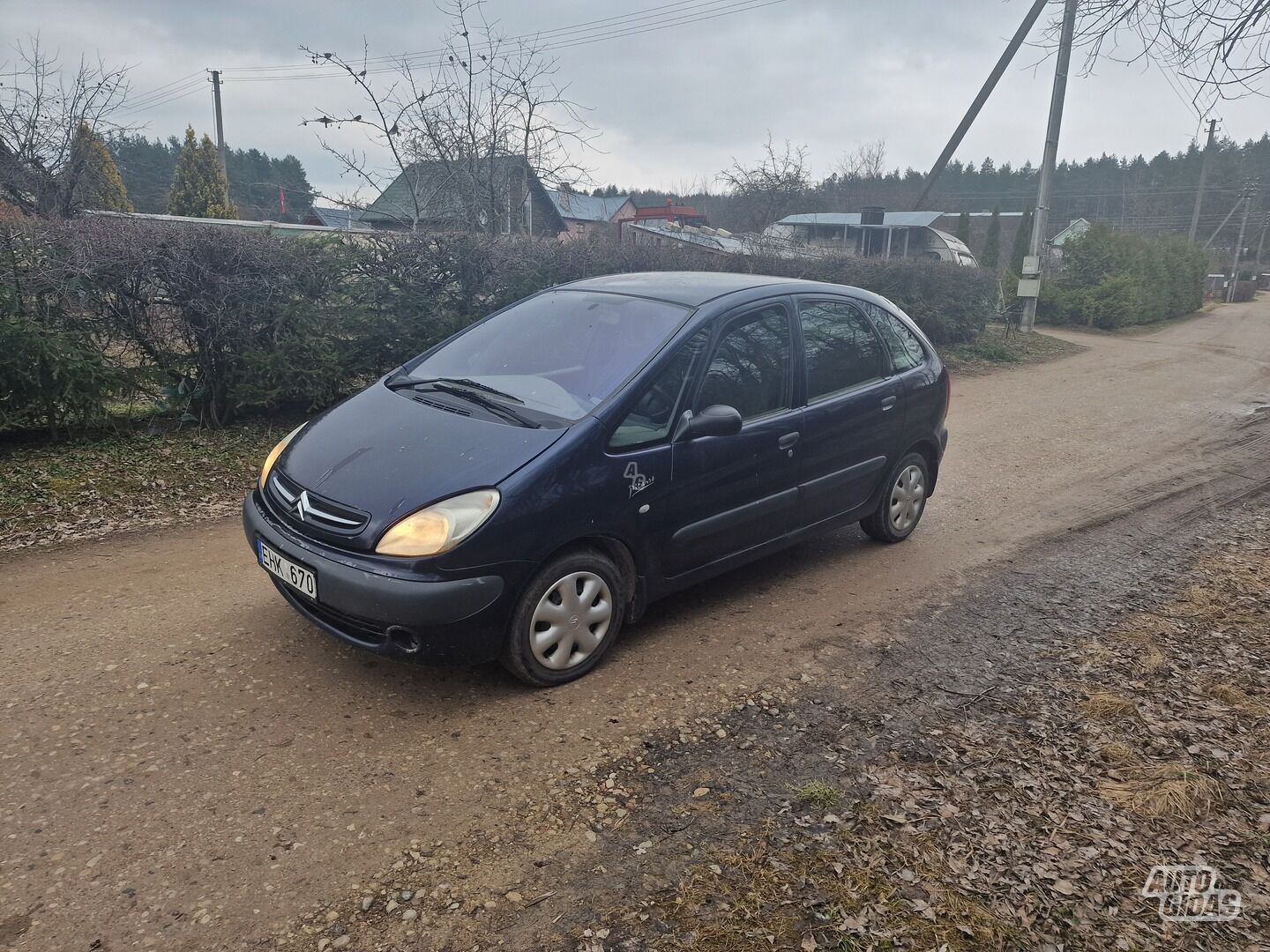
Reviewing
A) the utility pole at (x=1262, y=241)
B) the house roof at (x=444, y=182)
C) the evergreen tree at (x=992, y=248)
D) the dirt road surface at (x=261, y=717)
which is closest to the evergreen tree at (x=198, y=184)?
the house roof at (x=444, y=182)

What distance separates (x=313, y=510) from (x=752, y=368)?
223cm

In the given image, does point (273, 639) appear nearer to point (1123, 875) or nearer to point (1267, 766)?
point (1123, 875)

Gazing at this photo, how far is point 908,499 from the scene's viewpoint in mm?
5602

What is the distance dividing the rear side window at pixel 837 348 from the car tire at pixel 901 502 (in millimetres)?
719

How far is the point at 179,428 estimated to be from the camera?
23.2ft

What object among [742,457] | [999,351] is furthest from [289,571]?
[999,351]

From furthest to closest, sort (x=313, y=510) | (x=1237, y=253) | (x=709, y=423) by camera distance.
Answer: (x=1237, y=253), (x=709, y=423), (x=313, y=510)

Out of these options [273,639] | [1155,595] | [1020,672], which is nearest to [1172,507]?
[1155,595]

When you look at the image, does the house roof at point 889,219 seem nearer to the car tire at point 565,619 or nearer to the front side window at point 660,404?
the front side window at point 660,404

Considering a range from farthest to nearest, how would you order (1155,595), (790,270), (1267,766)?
1. (790,270)
2. (1155,595)
3. (1267,766)

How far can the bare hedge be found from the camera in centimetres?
608

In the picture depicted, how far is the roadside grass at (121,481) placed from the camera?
214 inches

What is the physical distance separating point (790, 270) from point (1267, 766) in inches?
465

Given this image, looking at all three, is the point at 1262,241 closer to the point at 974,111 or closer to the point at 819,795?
the point at 974,111
